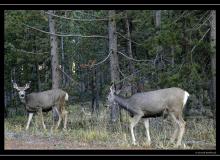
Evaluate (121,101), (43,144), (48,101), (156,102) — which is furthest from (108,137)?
(48,101)

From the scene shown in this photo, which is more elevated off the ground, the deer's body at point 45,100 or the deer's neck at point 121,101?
the deer's neck at point 121,101

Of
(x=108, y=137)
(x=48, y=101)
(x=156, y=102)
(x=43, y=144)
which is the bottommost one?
(x=108, y=137)

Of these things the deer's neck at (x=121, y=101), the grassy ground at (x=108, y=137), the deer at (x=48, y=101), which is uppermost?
the deer's neck at (x=121, y=101)

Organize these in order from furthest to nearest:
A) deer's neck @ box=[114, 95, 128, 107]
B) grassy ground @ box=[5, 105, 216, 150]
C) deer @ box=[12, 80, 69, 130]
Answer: deer @ box=[12, 80, 69, 130] → deer's neck @ box=[114, 95, 128, 107] → grassy ground @ box=[5, 105, 216, 150]

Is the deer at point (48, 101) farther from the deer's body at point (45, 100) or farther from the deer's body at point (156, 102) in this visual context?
the deer's body at point (156, 102)

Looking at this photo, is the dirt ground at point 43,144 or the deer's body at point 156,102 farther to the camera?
the deer's body at point 156,102

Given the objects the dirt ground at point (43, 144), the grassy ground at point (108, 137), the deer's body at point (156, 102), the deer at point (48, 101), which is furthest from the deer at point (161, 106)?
the deer at point (48, 101)

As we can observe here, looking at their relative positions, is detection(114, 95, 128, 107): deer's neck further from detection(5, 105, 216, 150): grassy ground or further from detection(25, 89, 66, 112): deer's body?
detection(25, 89, 66, 112): deer's body

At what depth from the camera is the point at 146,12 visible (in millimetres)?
13477

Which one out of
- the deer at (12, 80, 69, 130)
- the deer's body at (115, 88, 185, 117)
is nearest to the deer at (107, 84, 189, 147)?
the deer's body at (115, 88, 185, 117)

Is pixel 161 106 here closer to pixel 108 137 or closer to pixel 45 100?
pixel 108 137

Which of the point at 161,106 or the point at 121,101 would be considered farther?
the point at 121,101
